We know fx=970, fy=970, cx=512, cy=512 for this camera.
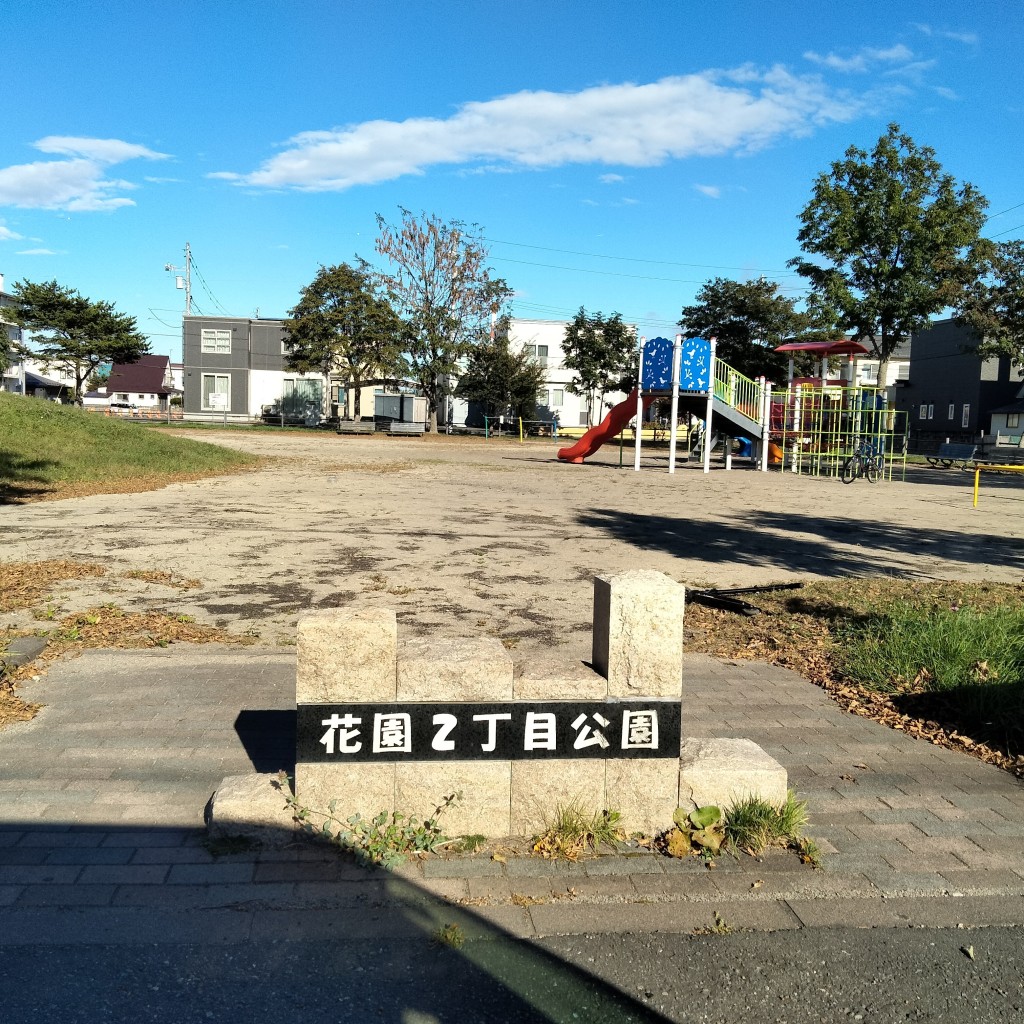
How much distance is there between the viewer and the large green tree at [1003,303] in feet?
101

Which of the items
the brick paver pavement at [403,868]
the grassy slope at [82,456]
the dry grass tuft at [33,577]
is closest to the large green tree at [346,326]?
the grassy slope at [82,456]

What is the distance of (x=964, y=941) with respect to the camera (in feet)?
10.8

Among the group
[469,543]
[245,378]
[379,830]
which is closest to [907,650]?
[379,830]

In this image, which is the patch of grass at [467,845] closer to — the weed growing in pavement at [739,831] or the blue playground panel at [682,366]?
the weed growing in pavement at [739,831]

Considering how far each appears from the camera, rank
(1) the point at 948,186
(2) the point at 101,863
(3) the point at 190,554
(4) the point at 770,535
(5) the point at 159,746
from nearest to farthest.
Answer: (2) the point at 101,863
(5) the point at 159,746
(3) the point at 190,554
(4) the point at 770,535
(1) the point at 948,186

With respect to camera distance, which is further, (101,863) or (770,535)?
(770,535)

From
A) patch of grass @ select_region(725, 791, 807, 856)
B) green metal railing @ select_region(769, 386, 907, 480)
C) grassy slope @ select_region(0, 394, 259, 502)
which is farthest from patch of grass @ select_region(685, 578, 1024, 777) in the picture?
green metal railing @ select_region(769, 386, 907, 480)

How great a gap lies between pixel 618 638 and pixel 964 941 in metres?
1.56

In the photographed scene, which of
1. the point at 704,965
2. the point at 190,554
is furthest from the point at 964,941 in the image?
the point at 190,554

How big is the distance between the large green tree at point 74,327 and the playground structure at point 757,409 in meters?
35.6

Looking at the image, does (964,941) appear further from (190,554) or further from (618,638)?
(190,554)

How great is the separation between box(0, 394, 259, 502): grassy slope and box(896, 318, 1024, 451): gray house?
4840 cm

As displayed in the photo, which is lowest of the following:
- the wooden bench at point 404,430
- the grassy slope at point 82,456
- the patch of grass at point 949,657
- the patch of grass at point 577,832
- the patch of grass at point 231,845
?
the patch of grass at point 231,845

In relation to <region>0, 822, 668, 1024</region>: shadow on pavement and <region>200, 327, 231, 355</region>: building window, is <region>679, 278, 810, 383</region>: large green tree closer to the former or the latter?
<region>200, 327, 231, 355</region>: building window
